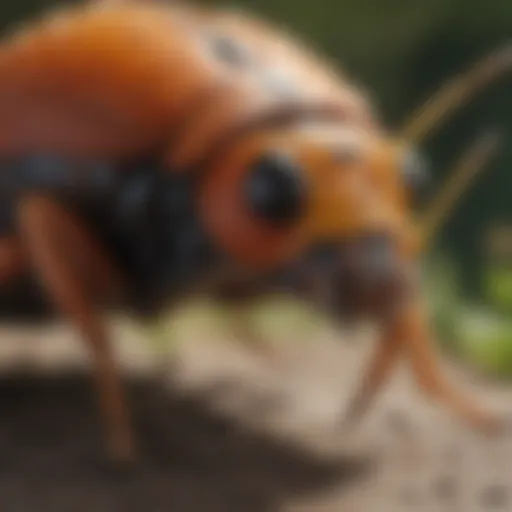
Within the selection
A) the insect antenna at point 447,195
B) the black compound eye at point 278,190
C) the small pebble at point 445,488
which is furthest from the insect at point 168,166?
the small pebble at point 445,488

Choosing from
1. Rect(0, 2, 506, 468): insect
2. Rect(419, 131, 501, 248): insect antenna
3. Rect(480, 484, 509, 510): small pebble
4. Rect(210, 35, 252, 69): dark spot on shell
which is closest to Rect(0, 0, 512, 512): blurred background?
Rect(480, 484, 509, 510): small pebble

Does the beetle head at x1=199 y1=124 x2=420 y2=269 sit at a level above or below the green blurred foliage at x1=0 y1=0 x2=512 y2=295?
below

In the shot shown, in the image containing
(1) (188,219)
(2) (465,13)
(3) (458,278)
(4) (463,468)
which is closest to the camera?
(4) (463,468)

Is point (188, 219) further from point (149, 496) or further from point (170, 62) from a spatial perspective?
point (149, 496)

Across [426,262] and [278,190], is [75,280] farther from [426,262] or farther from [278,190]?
[426,262]

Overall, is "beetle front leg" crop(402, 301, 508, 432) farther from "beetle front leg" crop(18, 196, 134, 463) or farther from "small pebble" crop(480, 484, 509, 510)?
"beetle front leg" crop(18, 196, 134, 463)

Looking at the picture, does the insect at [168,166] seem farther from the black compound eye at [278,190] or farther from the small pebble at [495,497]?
the small pebble at [495,497]

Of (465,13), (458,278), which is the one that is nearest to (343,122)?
(465,13)
